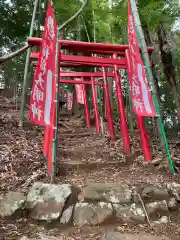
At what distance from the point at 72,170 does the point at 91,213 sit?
1415 millimetres

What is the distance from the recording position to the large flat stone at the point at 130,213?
3088mm

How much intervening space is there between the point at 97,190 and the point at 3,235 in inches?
56.9

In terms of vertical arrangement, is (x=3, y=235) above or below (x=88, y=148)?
below

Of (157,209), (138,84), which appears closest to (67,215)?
(157,209)

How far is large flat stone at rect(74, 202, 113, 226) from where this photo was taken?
9.85 feet

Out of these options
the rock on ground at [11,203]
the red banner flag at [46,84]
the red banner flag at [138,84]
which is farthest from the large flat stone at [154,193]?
the rock on ground at [11,203]

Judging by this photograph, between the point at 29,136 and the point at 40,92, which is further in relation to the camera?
the point at 29,136

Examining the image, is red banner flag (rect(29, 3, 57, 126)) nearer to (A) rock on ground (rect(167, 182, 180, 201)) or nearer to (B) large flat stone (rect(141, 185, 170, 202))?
(B) large flat stone (rect(141, 185, 170, 202))

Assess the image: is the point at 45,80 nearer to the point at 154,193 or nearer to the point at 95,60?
the point at 95,60

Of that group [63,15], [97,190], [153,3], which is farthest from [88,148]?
[63,15]

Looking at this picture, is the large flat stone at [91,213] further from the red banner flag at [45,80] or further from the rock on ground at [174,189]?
the red banner flag at [45,80]

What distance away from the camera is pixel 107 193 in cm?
344

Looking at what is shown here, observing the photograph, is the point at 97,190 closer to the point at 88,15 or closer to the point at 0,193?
the point at 0,193

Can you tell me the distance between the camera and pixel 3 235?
8.47ft
